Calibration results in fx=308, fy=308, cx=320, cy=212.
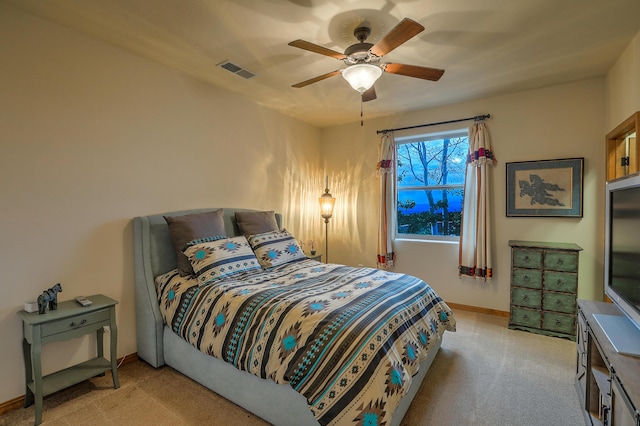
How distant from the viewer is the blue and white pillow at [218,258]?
250 cm

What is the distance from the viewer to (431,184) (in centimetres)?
423

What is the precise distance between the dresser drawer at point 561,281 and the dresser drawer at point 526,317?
30cm

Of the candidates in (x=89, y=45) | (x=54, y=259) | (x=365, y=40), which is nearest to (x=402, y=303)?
(x=365, y=40)

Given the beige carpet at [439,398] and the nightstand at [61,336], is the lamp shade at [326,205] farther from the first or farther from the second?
the nightstand at [61,336]

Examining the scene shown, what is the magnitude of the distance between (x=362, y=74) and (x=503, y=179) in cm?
245

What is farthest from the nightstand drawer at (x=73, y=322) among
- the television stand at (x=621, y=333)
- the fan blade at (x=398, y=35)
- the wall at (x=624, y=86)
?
the wall at (x=624, y=86)

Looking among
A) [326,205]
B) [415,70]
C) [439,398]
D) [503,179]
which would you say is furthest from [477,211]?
[439,398]

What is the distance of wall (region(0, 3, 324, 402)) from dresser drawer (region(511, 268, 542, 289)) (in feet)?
10.7

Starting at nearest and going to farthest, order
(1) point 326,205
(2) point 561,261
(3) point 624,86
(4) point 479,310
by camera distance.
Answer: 1. (3) point 624,86
2. (2) point 561,261
3. (4) point 479,310
4. (1) point 326,205

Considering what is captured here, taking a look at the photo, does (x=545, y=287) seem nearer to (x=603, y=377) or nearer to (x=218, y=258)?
(x=603, y=377)

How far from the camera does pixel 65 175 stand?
2.26 metres

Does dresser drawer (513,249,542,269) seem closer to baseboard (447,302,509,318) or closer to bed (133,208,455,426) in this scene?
baseboard (447,302,509,318)

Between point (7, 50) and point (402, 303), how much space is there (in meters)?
3.09

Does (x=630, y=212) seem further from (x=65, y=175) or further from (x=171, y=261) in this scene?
(x=65, y=175)
